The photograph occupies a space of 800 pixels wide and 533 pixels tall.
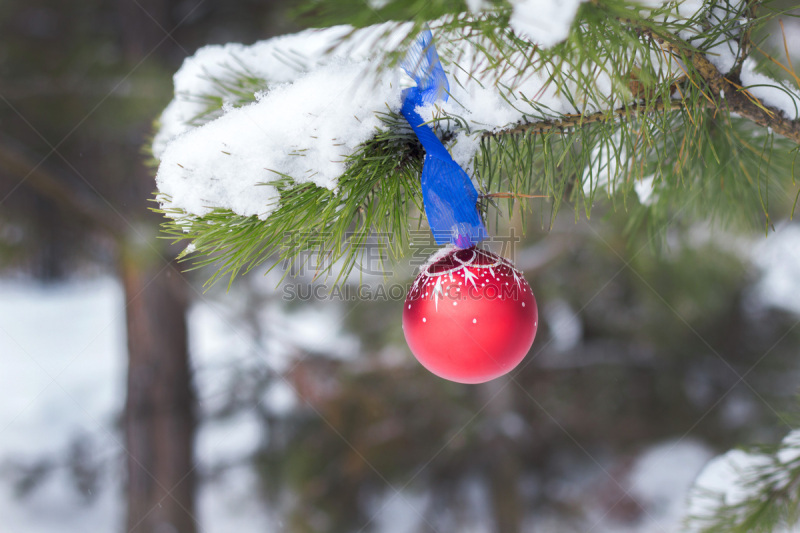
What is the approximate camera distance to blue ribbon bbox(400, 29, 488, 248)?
46 cm

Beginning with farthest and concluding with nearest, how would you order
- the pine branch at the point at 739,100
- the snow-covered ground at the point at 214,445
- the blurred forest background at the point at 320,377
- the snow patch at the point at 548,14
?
the snow-covered ground at the point at 214,445, the blurred forest background at the point at 320,377, the pine branch at the point at 739,100, the snow patch at the point at 548,14

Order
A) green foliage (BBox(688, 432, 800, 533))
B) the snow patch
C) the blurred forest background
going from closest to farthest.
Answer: the snow patch → green foliage (BBox(688, 432, 800, 533)) → the blurred forest background

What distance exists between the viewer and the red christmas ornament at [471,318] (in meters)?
0.51

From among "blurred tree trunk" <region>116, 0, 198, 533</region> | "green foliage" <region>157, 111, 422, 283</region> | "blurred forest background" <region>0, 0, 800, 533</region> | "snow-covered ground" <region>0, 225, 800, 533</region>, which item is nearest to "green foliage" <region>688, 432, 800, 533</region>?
"green foliage" <region>157, 111, 422, 283</region>

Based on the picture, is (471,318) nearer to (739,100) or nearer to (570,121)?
(570,121)

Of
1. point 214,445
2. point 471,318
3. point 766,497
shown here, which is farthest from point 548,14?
point 214,445

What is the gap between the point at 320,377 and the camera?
1955mm

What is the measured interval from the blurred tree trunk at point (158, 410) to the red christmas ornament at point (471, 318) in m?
1.48

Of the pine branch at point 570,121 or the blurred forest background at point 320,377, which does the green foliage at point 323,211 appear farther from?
the blurred forest background at point 320,377

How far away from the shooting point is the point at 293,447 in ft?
6.61

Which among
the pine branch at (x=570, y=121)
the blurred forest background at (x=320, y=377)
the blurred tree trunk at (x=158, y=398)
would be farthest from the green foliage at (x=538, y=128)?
the blurred tree trunk at (x=158, y=398)

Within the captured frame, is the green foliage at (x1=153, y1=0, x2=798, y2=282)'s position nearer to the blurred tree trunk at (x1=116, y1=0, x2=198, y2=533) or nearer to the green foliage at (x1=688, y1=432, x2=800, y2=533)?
the green foliage at (x1=688, y1=432, x2=800, y2=533)

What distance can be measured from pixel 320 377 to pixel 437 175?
1.62 metres

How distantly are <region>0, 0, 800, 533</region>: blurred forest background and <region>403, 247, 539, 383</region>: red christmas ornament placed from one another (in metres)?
1.10
